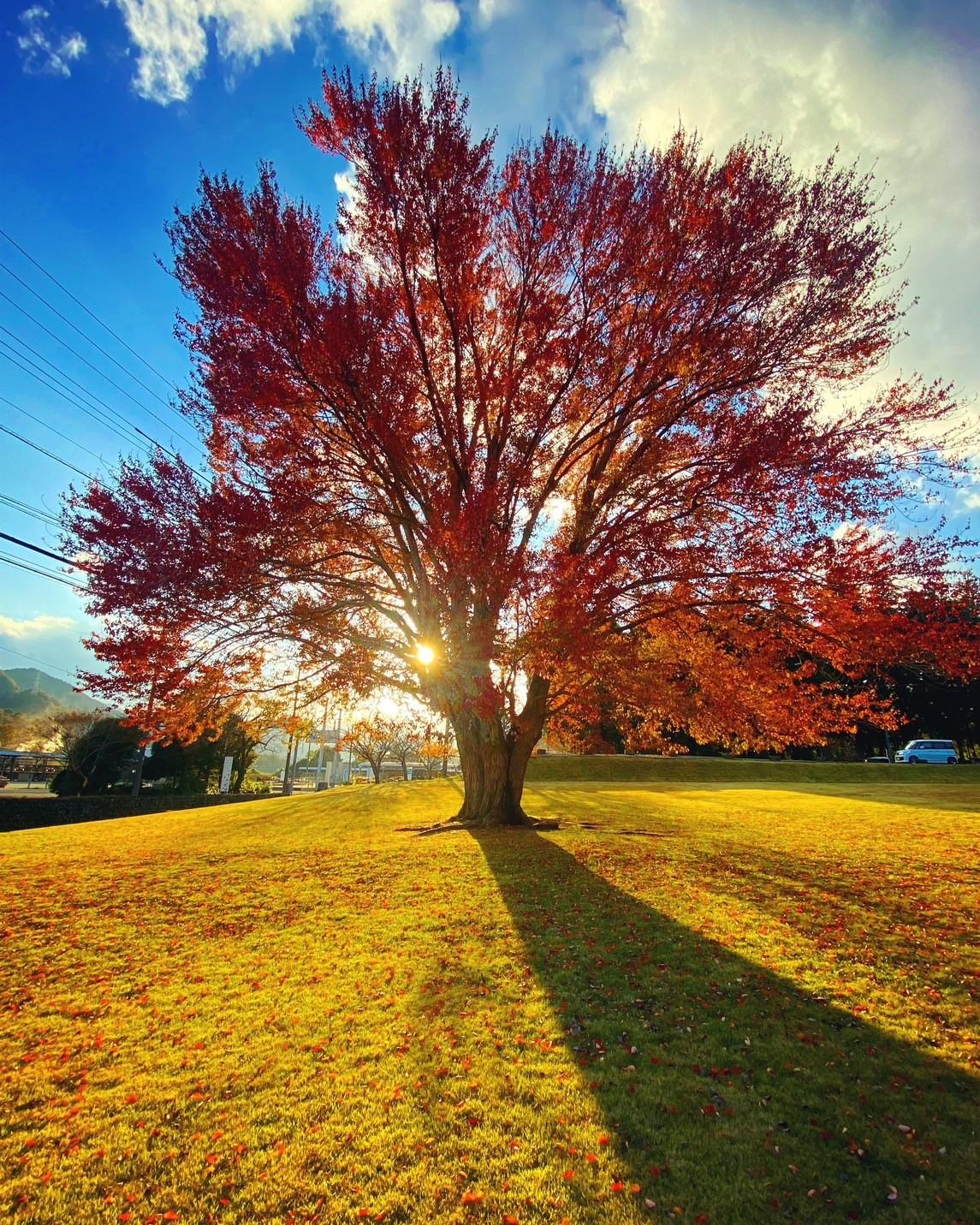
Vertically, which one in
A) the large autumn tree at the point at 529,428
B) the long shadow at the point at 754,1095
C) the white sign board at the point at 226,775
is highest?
the large autumn tree at the point at 529,428

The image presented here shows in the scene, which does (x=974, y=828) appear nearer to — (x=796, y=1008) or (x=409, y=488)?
(x=796, y=1008)

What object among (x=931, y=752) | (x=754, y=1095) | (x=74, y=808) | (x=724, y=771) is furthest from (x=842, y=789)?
(x=74, y=808)

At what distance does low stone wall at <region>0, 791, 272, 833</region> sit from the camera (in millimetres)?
21531

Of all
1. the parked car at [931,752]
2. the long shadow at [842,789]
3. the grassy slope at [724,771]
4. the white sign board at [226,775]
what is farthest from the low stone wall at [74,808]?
the parked car at [931,752]

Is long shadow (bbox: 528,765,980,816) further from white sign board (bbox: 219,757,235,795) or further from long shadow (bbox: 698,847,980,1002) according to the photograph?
white sign board (bbox: 219,757,235,795)

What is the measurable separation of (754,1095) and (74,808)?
27.5m

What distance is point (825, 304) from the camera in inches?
396

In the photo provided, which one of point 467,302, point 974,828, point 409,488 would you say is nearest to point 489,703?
point 409,488

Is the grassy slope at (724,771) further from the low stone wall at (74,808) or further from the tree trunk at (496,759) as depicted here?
the tree trunk at (496,759)

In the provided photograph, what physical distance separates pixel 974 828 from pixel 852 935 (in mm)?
10664

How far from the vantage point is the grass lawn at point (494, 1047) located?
→ 2.83 meters

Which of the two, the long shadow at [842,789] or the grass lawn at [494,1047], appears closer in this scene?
the grass lawn at [494,1047]

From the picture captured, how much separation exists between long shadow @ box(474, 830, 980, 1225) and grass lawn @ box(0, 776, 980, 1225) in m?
0.02

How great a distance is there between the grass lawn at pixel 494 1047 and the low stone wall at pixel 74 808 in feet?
52.8
